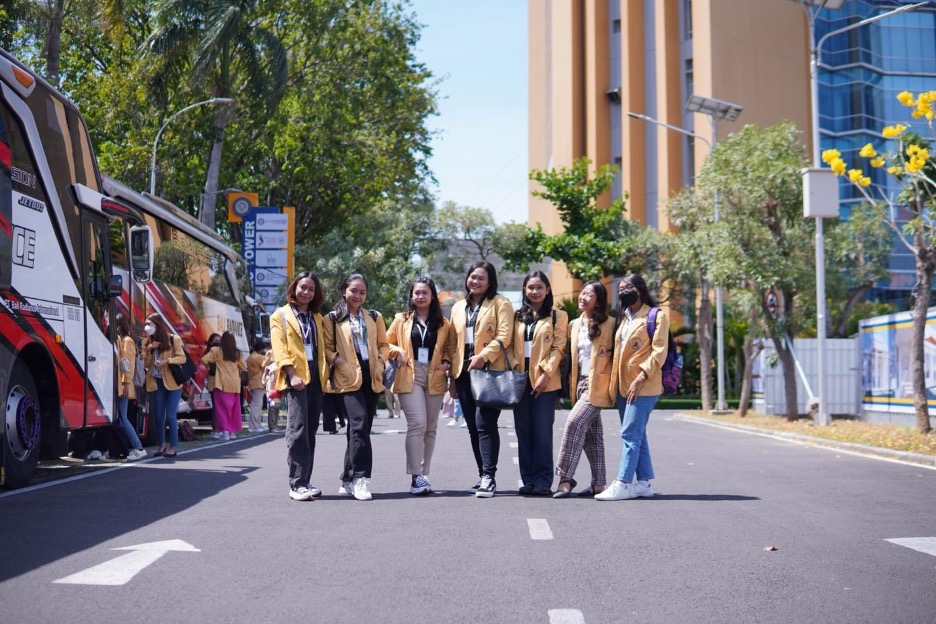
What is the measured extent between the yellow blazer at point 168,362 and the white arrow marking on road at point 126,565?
7957 millimetres

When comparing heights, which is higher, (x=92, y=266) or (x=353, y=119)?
(x=353, y=119)

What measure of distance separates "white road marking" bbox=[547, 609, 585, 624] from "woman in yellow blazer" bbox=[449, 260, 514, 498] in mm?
4722

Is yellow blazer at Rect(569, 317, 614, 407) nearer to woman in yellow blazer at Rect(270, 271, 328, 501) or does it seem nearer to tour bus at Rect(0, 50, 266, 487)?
woman in yellow blazer at Rect(270, 271, 328, 501)

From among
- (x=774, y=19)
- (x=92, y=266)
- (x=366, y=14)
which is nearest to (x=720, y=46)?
(x=774, y=19)

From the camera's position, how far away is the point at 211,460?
15.0 metres

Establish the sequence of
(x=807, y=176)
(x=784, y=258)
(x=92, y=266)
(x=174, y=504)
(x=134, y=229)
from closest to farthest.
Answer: (x=174, y=504) → (x=92, y=266) → (x=134, y=229) → (x=807, y=176) → (x=784, y=258)

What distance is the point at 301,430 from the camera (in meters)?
10.1

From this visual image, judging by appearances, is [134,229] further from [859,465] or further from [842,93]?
[842,93]

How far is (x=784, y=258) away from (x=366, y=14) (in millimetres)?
18311

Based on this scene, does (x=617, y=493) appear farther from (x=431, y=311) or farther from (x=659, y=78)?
(x=659, y=78)

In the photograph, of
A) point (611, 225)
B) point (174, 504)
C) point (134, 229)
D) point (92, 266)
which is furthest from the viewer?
point (611, 225)

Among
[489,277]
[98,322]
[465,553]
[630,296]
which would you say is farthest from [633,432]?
[98,322]

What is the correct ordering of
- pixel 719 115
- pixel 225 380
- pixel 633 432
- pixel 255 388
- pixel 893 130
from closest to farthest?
pixel 633 432, pixel 893 130, pixel 225 380, pixel 255 388, pixel 719 115

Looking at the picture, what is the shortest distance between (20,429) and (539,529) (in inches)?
199
